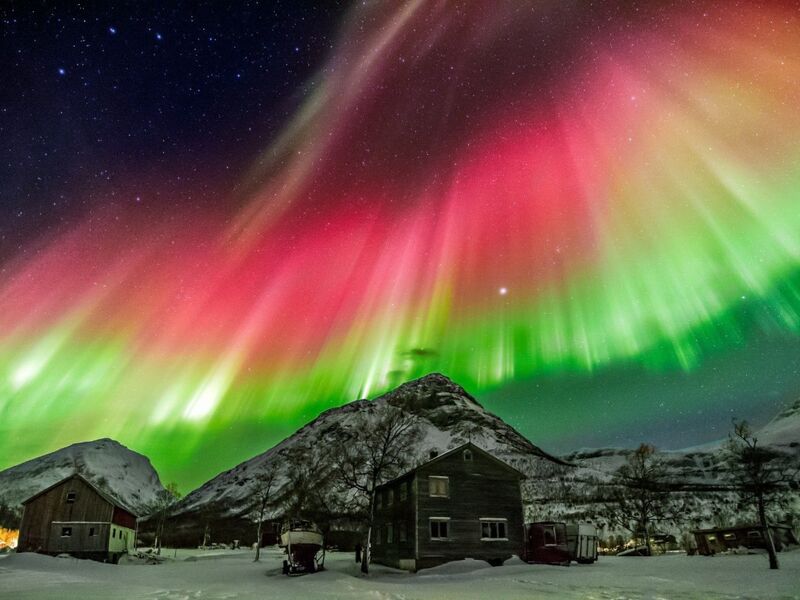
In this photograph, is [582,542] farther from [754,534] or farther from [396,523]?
[754,534]

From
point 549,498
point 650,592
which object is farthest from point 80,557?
point 549,498

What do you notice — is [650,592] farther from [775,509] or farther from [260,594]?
[775,509]

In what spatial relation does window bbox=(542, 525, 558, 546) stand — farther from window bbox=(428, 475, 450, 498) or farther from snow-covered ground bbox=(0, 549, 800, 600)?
window bbox=(428, 475, 450, 498)

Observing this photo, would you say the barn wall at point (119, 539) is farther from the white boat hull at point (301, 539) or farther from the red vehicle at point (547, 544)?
the red vehicle at point (547, 544)

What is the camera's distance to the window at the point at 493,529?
41.4m

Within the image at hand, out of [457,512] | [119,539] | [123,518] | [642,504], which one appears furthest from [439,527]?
[642,504]

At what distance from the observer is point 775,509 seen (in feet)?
373

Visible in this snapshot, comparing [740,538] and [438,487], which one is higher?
[438,487]

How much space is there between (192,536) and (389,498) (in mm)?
142537

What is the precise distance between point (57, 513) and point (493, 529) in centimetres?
4897

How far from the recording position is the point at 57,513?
58.0m

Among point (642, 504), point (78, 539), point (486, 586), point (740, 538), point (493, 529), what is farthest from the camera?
point (642, 504)

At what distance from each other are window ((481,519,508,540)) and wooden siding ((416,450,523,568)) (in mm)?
284

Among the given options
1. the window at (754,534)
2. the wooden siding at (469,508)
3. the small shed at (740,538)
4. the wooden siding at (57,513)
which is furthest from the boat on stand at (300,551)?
the window at (754,534)
